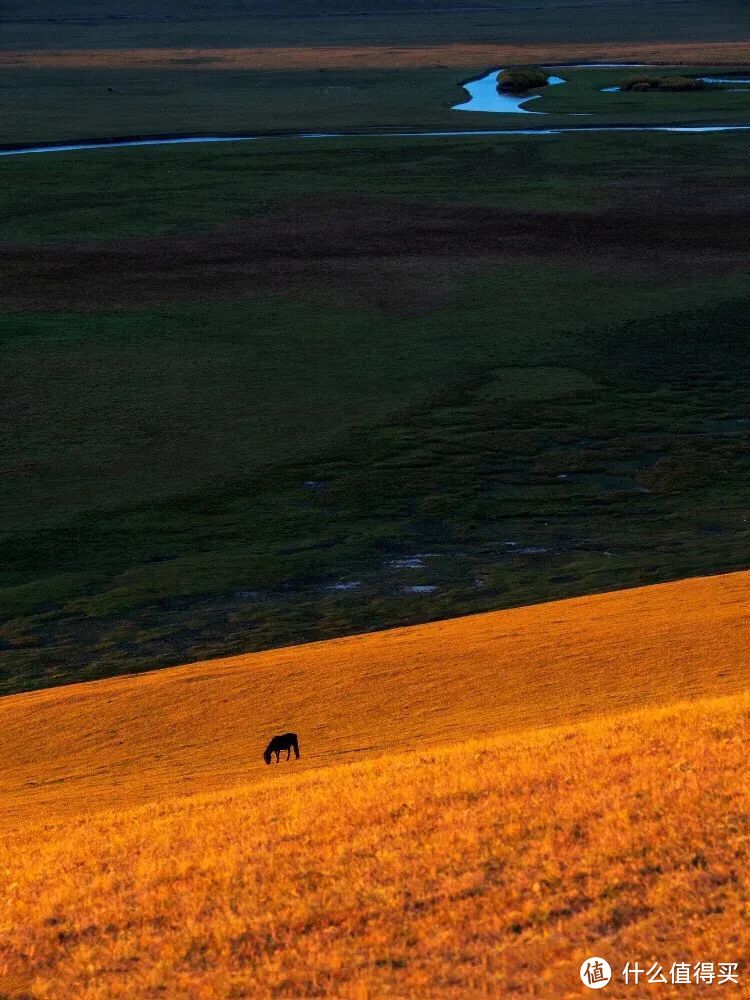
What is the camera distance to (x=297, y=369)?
126 ft

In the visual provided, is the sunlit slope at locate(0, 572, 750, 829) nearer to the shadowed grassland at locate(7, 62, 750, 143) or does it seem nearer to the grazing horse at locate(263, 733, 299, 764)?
the grazing horse at locate(263, 733, 299, 764)

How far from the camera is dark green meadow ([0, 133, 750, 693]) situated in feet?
80.4

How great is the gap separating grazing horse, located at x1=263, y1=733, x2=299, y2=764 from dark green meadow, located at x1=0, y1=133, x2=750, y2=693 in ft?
20.2

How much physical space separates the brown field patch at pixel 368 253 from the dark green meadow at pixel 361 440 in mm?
277

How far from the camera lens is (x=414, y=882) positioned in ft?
34.9

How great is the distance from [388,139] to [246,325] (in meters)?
41.0

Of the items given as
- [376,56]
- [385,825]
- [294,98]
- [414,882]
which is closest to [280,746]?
[385,825]

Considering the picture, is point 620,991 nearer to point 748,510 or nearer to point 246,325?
point 748,510

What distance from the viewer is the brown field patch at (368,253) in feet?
154

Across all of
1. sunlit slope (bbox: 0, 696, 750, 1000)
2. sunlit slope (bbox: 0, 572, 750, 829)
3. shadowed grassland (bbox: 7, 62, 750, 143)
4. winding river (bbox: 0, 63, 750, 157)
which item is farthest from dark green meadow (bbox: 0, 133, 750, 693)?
shadowed grassland (bbox: 7, 62, 750, 143)

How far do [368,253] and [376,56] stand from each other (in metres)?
94.4

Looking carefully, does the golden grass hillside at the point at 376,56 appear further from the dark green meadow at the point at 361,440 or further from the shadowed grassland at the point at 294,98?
the dark green meadow at the point at 361,440

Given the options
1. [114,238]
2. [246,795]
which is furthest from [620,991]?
[114,238]

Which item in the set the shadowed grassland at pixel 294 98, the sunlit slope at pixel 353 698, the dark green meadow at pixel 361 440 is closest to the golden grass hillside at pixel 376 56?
the shadowed grassland at pixel 294 98
